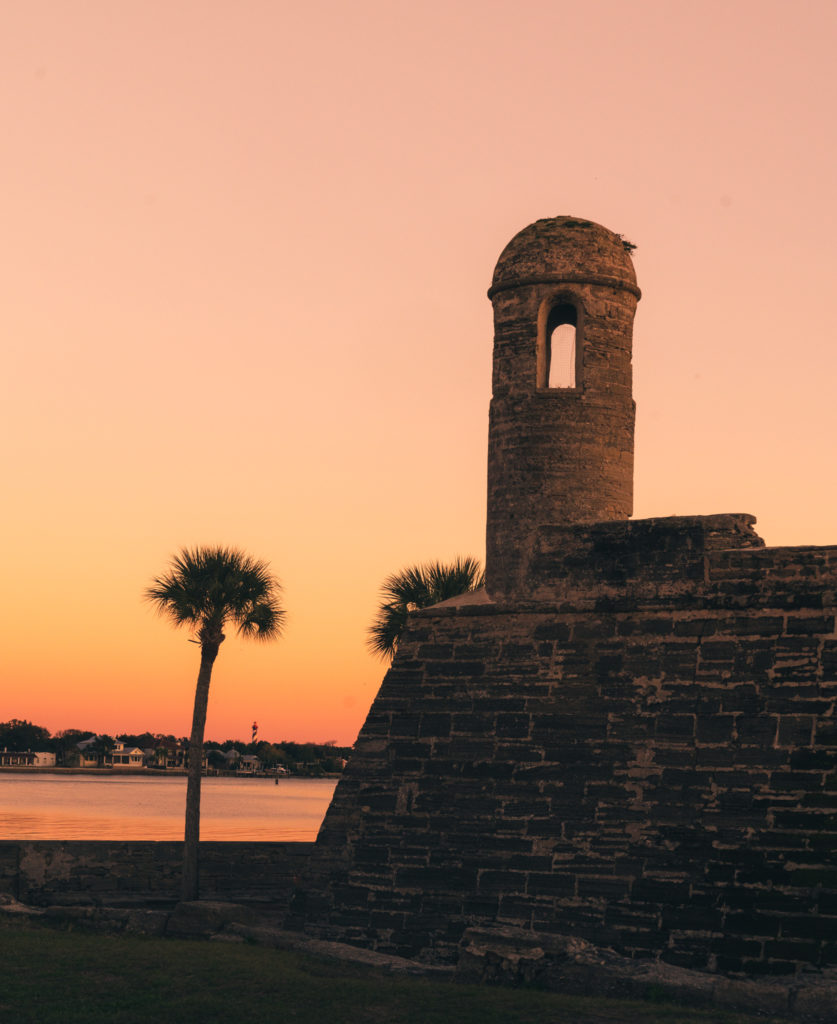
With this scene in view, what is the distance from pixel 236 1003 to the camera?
384 inches

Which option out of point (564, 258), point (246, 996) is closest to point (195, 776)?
point (564, 258)

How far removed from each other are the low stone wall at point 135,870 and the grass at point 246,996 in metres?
5.53

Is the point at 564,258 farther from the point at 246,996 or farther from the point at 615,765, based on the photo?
the point at 246,996

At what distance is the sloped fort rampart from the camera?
1244 cm

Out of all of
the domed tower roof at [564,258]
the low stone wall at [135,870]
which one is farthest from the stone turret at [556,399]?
the low stone wall at [135,870]

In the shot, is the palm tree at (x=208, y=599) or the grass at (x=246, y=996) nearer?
the grass at (x=246, y=996)

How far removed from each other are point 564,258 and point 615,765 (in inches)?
277

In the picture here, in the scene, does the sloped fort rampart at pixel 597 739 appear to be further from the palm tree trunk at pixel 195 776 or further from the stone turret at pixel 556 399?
the palm tree trunk at pixel 195 776

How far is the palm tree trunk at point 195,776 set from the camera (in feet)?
61.3

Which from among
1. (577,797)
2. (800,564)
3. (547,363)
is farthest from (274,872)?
(800,564)

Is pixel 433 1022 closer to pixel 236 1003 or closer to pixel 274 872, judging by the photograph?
pixel 236 1003

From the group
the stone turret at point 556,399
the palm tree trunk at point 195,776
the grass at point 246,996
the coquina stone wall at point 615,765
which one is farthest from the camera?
the palm tree trunk at point 195,776

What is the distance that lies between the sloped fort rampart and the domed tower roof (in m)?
0.57

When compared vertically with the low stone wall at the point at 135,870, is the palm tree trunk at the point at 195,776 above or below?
above
